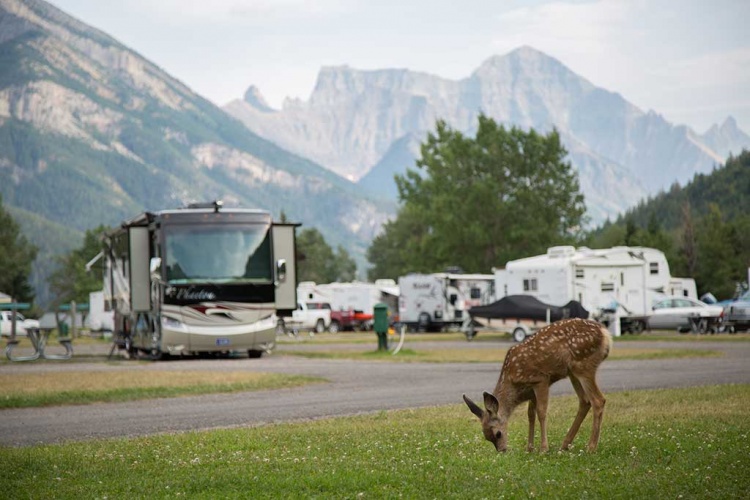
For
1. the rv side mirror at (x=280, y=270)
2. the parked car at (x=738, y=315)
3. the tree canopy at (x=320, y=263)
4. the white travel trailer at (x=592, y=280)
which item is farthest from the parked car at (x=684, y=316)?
the tree canopy at (x=320, y=263)

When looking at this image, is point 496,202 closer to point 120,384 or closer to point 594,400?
point 120,384

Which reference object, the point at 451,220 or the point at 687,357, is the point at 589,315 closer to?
the point at 687,357

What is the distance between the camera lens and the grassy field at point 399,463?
27.1 ft

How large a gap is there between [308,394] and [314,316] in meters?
42.5

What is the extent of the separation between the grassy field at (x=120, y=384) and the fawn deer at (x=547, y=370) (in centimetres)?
1020

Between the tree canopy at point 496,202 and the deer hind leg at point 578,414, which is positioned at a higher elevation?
the tree canopy at point 496,202

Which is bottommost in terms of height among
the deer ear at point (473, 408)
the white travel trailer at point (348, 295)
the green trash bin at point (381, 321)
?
the deer ear at point (473, 408)

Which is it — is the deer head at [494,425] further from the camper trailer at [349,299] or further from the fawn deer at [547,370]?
the camper trailer at [349,299]

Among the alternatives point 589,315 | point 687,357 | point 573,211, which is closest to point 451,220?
point 573,211

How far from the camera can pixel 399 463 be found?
961 cm

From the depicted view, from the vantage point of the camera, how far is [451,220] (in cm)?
6994

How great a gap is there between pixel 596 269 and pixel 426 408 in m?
28.9

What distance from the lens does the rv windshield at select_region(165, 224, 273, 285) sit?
28.0 meters

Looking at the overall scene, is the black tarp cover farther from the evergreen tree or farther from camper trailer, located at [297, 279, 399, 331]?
the evergreen tree
